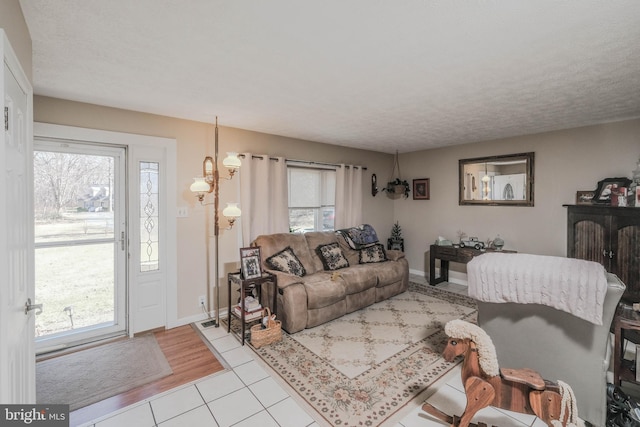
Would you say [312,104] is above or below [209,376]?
above

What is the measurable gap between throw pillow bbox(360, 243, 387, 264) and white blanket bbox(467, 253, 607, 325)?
2190mm

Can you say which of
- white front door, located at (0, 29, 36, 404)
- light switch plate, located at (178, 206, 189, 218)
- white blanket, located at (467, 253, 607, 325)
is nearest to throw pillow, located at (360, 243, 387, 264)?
white blanket, located at (467, 253, 607, 325)

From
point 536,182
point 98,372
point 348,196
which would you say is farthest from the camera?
point 348,196

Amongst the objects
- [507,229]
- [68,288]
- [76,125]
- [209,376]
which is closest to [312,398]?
[209,376]

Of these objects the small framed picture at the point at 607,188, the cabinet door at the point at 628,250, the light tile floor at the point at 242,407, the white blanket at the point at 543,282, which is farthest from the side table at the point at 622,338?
Result: the small framed picture at the point at 607,188

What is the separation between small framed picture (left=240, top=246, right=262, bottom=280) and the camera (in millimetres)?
3037

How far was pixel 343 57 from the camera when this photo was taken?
Result: 192 centimetres

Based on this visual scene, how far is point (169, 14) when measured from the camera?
4.86ft

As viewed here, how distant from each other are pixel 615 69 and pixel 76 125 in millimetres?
4531

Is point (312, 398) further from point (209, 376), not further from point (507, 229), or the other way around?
point (507, 229)

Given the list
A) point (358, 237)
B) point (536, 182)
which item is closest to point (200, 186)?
point (358, 237)

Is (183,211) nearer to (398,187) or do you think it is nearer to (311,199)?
(311,199)

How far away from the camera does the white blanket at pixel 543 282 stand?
1.63 m

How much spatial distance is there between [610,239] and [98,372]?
526cm
